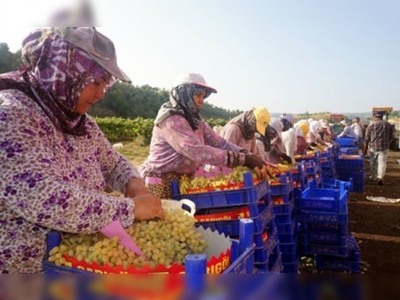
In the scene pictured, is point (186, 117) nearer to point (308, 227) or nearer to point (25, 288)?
point (308, 227)

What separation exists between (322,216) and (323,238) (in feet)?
0.81

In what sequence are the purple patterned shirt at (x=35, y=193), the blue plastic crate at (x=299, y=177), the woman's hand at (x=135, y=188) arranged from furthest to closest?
the blue plastic crate at (x=299, y=177) → the woman's hand at (x=135, y=188) → the purple patterned shirt at (x=35, y=193)

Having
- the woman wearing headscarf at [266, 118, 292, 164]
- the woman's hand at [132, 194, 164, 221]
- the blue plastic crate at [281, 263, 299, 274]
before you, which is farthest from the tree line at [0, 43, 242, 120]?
the woman's hand at [132, 194, 164, 221]

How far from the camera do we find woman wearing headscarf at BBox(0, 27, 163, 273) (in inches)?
51.4

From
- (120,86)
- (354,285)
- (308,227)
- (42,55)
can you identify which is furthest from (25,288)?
(120,86)

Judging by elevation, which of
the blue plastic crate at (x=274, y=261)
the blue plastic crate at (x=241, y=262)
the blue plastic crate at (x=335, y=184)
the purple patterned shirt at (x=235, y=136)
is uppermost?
the purple patterned shirt at (x=235, y=136)

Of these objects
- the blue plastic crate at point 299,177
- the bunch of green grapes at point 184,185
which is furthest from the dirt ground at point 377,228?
the bunch of green grapes at point 184,185

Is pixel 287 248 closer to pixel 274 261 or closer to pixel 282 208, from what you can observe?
pixel 282 208

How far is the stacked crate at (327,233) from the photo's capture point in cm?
425

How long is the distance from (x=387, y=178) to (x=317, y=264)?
330 inches

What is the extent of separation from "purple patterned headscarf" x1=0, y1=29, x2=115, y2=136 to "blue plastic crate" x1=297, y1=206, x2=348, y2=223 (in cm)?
336

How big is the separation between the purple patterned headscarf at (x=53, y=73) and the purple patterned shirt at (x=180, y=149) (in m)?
1.50

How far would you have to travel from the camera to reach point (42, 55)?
1.52 m

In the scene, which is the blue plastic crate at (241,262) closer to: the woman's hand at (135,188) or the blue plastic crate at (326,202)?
the woman's hand at (135,188)
